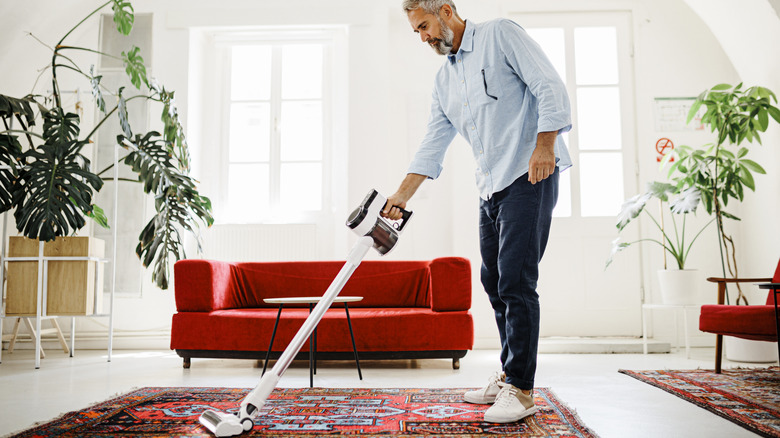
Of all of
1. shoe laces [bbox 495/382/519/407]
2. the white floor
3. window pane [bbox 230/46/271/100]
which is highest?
window pane [bbox 230/46/271/100]

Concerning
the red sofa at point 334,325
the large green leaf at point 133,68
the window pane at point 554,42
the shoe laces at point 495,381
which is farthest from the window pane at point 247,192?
the shoe laces at point 495,381

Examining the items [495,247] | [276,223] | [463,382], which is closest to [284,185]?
[276,223]

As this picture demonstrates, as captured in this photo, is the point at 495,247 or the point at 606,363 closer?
the point at 495,247

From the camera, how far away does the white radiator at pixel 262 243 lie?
4523 mm

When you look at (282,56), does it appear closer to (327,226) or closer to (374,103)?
(374,103)

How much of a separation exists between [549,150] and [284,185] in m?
3.42

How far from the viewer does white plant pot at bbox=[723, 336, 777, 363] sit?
3.36 m

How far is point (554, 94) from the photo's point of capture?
1.67 m

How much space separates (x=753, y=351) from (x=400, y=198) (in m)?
2.71

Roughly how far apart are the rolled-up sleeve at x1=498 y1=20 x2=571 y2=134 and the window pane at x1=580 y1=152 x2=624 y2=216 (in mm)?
2932

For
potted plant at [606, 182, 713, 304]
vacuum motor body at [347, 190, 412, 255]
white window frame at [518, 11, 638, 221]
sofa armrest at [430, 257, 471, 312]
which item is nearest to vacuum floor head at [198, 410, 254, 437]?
vacuum motor body at [347, 190, 412, 255]

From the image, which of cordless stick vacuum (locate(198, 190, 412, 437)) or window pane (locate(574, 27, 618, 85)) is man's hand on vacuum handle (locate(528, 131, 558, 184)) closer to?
cordless stick vacuum (locate(198, 190, 412, 437))

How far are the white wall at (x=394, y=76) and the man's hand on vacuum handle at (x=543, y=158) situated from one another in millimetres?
2721

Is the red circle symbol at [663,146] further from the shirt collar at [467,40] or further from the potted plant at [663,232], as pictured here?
the shirt collar at [467,40]
